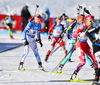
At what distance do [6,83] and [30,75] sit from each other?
1151 millimetres

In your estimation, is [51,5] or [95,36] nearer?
[95,36]

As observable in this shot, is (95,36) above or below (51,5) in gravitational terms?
below

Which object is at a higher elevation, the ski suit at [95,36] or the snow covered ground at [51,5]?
the snow covered ground at [51,5]

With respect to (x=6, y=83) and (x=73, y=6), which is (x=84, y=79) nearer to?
(x=6, y=83)

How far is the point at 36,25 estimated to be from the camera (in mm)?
7578

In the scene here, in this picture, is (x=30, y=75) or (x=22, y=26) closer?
(x=30, y=75)

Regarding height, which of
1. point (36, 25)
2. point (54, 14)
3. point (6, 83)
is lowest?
point (6, 83)

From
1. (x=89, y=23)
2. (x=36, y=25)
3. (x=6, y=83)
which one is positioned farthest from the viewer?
(x=36, y=25)

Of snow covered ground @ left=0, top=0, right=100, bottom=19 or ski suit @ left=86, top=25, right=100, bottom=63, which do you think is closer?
ski suit @ left=86, top=25, right=100, bottom=63

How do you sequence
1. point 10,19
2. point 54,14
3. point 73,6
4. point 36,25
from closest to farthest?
point 36,25, point 10,19, point 54,14, point 73,6

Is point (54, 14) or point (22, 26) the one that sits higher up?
point (54, 14)

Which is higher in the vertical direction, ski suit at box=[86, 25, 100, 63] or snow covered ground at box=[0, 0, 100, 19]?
snow covered ground at box=[0, 0, 100, 19]

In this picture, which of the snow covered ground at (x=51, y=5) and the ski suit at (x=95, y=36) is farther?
the snow covered ground at (x=51, y=5)

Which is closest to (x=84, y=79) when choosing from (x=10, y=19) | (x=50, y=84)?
(x=50, y=84)
